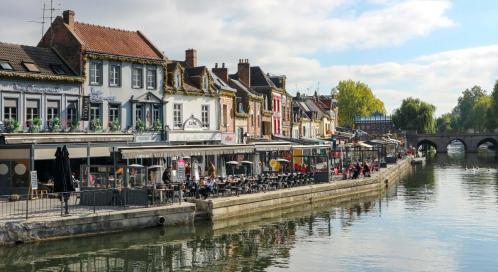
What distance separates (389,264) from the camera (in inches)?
878

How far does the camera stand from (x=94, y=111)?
125ft

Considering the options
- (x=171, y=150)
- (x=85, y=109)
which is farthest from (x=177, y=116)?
(x=171, y=150)

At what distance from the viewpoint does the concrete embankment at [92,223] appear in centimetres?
2362

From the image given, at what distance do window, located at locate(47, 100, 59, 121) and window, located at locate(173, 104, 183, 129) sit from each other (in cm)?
1034

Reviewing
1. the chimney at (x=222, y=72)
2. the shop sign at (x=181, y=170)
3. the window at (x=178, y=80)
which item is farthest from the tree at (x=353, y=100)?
the shop sign at (x=181, y=170)

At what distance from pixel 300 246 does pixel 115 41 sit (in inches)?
898

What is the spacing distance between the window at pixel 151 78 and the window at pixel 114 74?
2.78 m

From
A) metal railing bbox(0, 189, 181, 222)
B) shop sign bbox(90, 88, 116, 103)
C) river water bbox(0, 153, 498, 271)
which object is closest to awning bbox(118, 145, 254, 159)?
metal railing bbox(0, 189, 181, 222)

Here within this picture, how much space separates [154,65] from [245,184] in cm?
1251

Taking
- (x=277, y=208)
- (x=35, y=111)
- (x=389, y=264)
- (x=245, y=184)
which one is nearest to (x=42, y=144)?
(x=35, y=111)

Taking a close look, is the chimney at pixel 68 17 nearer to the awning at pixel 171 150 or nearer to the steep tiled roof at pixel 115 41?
the steep tiled roof at pixel 115 41

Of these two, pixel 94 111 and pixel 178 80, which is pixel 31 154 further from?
pixel 178 80

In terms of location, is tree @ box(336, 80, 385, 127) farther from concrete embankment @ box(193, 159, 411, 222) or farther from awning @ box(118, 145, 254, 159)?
awning @ box(118, 145, 254, 159)

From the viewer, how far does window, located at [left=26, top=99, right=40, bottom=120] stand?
3414 centimetres
